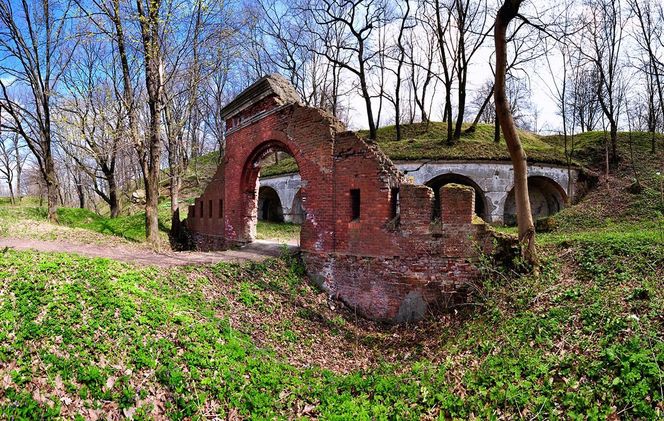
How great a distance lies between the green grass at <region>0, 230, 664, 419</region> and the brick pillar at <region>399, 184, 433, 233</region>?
6.00 feet

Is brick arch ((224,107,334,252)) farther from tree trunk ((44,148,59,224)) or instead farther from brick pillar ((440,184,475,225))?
tree trunk ((44,148,59,224))

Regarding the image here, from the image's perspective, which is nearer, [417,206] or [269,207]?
[417,206]

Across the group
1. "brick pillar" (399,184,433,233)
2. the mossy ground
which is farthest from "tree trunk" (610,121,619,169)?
"brick pillar" (399,184,433,233)

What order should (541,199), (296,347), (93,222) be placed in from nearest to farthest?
(296,347)
(93,222)
(541,199)

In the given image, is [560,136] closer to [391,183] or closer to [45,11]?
[391,183]

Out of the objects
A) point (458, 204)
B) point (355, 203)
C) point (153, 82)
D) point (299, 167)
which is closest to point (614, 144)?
point (458, 204)

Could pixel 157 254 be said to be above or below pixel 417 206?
below

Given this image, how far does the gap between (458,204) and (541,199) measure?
1440 centimetres

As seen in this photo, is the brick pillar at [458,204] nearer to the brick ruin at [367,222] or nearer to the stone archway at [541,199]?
the brick ruin at [367,222]

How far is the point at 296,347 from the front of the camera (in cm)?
595

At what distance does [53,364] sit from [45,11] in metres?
17.7

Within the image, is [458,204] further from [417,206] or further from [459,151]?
[459,151]

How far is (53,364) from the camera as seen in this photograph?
3875mm

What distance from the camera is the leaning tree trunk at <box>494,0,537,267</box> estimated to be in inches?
243
